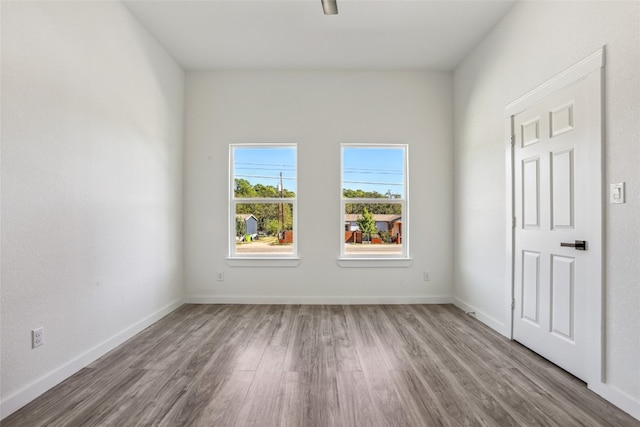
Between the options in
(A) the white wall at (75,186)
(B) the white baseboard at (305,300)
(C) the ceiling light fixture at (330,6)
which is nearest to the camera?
(A) the white wall at (75,186)

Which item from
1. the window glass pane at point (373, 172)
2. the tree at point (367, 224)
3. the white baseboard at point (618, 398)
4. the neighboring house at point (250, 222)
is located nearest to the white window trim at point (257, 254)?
the neighboring house at point (250, 222)

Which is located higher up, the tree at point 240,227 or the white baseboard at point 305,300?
the tree at point 240,227

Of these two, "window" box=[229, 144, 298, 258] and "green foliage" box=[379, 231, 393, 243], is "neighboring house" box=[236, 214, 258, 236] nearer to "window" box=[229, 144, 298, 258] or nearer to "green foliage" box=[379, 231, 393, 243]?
"window" box=[229, 144, 298, 258]

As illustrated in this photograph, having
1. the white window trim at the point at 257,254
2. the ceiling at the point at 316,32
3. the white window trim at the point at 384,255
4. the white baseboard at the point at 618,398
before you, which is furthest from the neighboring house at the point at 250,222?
the white baseboard at the point at 618,398

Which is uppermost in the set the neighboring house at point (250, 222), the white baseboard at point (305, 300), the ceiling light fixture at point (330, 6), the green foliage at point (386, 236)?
the ceiling light fixture at point (330, 6)

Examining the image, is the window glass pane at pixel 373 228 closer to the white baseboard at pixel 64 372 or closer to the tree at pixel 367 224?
the tree at pixel 367 224

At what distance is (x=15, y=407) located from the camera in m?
1.88

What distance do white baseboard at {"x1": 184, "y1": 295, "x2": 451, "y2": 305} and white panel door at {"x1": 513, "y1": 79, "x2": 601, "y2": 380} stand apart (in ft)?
4.61

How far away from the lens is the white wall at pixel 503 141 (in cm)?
188

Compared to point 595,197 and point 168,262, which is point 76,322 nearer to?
point 168,262

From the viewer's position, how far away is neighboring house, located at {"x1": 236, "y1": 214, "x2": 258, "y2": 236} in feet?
14.4

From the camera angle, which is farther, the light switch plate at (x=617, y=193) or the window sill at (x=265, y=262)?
the window sill at (x=265, y=262)

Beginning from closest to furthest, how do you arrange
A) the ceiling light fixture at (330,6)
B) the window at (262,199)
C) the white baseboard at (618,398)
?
the white baseboard at (618,398), the ceiling light fixture at (330,6), the window at (262,199)

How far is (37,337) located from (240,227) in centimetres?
251
